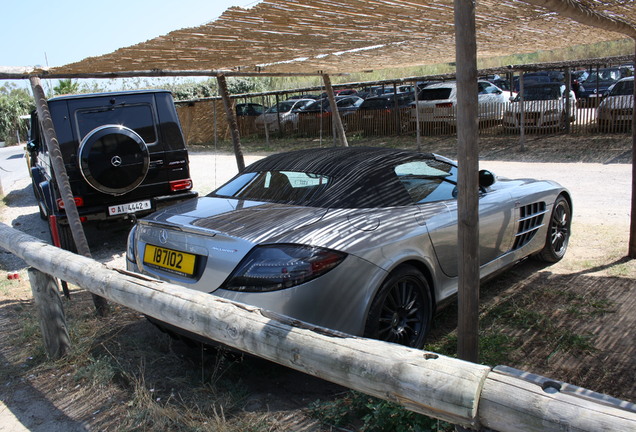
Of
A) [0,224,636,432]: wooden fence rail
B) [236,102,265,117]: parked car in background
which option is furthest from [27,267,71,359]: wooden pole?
[236,102,265,117]: parked car in background

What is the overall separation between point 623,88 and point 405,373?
17.1 meters

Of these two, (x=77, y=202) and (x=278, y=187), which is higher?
(x=278, y=187)

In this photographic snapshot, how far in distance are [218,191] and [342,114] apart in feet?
54.7

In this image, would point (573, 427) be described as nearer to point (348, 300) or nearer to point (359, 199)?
point (348, 300)

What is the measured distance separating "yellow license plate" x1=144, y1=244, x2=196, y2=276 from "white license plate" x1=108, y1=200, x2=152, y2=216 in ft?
12.1

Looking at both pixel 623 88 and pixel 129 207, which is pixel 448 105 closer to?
pixel 623 88

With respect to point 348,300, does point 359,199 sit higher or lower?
higher

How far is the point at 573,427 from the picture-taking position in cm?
153

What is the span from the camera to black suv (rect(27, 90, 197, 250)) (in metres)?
6.83

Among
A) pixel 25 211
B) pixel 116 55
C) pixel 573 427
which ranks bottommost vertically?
pixel 25 211

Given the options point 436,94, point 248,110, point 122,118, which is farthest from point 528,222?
point 248,110

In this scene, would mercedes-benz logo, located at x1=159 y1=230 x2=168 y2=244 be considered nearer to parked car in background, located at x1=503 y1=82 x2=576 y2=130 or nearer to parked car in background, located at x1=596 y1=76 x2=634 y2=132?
parked car in background, located at x1=503 y1=82 x2=576 y2=130

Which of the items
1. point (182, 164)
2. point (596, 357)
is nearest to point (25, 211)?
point (182, 164)

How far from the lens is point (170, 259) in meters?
3.62
